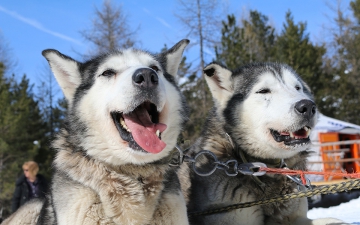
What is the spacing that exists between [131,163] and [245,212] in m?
1.23

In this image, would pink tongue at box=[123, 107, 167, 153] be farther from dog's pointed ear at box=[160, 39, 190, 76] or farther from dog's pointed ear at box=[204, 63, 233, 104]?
dog's pointed ear at box=[204, 63, 233, 104]

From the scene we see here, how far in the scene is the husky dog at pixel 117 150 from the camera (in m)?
2.57

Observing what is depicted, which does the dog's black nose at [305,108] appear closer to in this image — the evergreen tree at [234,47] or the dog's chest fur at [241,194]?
the dog's chest fur at [241,194]

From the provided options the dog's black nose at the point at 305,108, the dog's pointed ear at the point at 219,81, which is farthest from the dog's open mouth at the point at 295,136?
the dog's pointed ear at the point at 219,81

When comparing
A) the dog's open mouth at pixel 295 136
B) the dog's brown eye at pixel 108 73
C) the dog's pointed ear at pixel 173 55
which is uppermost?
the dog's pointed ear at pixel 173 55

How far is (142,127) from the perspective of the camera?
8.74ft

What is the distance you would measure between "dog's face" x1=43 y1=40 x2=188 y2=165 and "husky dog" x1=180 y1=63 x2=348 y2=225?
34.2 inches

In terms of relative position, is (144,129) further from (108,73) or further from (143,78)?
(108,73)

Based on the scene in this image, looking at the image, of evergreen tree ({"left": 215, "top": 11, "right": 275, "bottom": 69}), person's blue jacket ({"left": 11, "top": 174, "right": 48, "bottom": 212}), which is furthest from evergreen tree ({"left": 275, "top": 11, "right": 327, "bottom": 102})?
person's blue jacket ({"left": 11, "top": 174, "right": 48, "bottom": 212})

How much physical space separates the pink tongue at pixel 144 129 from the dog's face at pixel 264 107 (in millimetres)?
1205

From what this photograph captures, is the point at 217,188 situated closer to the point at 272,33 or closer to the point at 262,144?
the point at 262,144

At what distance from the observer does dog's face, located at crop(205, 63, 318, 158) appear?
3367 mm

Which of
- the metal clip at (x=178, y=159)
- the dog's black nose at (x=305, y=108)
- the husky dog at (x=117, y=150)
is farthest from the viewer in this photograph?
the dog's black nose at (x=305, y=108)

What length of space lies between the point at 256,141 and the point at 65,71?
185 cm
